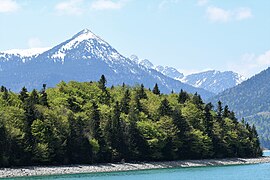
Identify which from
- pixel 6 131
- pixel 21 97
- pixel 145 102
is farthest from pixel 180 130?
pixel 6 131

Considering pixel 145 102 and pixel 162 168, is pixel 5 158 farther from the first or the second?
pixel 145 102

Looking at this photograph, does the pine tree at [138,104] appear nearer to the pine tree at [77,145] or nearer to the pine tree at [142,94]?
the pine tree at [142,94]

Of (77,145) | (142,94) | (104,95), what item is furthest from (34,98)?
(142,94)

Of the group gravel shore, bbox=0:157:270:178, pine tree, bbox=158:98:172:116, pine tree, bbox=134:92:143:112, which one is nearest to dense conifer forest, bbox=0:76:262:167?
pine tree, bbox=158:98:172:116

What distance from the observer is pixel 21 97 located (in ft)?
428

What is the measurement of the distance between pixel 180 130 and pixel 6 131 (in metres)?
52.3

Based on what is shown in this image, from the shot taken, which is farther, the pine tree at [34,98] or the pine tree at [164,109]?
the pine tree at [164,109]

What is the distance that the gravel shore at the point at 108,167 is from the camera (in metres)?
105

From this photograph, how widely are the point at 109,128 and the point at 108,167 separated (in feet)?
40.3

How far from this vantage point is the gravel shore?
105 metres

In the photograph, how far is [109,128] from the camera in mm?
132875

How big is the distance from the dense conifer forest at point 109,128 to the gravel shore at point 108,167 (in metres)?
3.00

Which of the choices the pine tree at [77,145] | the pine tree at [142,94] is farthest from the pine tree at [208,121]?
the pine tree at [77,145]

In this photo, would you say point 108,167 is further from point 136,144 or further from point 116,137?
point 136,144
